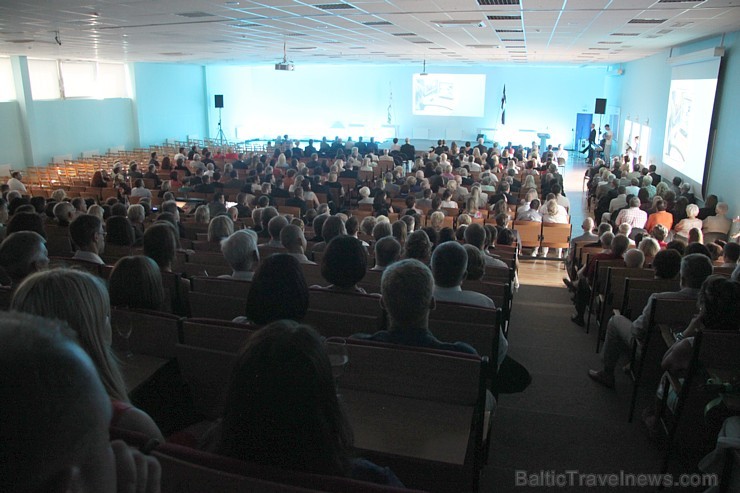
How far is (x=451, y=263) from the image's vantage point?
11.4ft

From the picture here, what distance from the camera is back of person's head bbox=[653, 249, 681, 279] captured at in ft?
14.1

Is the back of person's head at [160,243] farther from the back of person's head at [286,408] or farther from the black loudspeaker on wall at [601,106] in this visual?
the black loudspeaker on wall at [601,106]

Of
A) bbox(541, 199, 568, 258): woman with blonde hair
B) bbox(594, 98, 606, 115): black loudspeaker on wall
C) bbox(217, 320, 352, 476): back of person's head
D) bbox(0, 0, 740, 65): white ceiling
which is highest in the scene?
bbox(0, 0, 740, 65): white ceiling

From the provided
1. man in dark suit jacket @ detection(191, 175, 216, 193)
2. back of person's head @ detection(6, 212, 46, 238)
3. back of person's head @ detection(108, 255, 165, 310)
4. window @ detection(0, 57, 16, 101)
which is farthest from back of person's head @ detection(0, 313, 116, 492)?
window @ detection(0, 57, 16, 101)

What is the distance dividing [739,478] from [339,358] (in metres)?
1.88

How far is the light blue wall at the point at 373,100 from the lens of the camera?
24.5m

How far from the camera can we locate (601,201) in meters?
10.2

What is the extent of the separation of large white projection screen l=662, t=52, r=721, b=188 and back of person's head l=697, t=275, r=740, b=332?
26.9 ft

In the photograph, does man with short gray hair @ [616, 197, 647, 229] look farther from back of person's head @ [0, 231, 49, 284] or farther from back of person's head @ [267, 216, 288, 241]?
back of person's head @ [0, 231, 49, 284]

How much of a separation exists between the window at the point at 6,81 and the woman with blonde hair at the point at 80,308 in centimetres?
1676

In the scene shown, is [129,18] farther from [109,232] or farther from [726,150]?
[726,150]

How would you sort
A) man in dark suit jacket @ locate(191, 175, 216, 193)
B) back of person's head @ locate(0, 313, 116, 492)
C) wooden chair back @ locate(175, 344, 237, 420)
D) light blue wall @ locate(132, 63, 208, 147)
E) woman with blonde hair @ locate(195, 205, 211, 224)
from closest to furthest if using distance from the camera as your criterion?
back of person's head @ locate(0, 313, 116, 492) → wooden chair back @ locate(175, 344, 237, 420) → woman with blonde hair @ locate(195, 205, 211, 224) → man in dark suit jacket @ locate(191, 175, 216, 193) → light blue wall @ locate(132, 63, 208, 147)

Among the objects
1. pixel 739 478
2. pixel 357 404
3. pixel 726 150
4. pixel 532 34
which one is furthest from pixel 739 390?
pixel 532 34

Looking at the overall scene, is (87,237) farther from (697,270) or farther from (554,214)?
(554,214)
